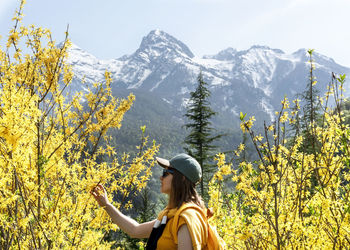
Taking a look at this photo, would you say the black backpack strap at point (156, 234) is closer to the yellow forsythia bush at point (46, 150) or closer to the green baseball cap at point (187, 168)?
the green baseball cap at point (187, 168)

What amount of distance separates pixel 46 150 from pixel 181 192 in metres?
2.37

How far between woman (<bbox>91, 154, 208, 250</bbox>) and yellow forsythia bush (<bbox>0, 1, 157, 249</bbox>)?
0.96 m

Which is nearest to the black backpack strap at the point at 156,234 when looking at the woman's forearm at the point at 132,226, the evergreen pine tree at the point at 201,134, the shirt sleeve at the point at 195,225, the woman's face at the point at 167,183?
the shirt sleeve at the point at 195,225

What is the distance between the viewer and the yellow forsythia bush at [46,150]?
2.31m

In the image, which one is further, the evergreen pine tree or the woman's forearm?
the evergreen pine tree

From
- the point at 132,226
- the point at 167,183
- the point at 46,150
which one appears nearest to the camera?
the point at 167,183

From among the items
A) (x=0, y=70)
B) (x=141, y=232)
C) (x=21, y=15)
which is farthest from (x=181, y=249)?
(x=21, y=15)

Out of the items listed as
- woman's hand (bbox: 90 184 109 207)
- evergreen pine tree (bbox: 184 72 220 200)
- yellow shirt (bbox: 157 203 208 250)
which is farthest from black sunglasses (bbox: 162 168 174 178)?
evergreen pine tree (bbox: 184 72 220 200)

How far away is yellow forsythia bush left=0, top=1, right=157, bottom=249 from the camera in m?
2.31

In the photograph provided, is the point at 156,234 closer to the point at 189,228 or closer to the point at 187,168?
the point at 189,228

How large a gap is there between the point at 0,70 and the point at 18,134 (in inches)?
53.5

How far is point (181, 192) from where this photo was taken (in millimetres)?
2088

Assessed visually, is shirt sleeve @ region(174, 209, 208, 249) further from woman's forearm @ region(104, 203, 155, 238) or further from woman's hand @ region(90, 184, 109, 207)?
woman's hand @ region(90, 184, 109, 207)

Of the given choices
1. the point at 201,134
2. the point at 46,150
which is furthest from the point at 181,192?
the point at 201,134
